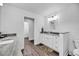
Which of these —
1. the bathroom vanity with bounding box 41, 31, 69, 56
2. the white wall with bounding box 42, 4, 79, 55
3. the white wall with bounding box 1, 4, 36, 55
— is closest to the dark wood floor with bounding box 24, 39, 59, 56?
the bathroom vanity with bounding box 41, 31, 69, 56

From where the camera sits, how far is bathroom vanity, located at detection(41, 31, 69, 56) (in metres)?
0.99

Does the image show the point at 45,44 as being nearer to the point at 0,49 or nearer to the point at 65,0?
the point at 0,49

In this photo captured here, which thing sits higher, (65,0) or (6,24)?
(65,0)

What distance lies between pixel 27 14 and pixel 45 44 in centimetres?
95

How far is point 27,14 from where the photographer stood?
3.43ft

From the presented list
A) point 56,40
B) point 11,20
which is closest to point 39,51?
point 56,40

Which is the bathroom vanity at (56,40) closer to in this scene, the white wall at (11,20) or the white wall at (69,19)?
the white wall at (69,19)

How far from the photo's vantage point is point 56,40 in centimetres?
114

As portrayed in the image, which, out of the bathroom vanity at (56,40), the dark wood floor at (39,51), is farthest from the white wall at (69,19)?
the dark wood floor at (39,51)

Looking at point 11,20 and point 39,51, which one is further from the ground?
point 11,20

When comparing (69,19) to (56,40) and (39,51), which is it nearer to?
(56,40)

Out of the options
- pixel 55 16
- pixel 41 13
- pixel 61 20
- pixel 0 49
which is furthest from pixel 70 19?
pixel 0 49

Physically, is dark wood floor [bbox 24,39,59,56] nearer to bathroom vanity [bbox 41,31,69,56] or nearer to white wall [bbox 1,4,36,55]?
bathroom vanity [bbox 41,31,69,56]

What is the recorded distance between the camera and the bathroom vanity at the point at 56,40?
0.99 metres
